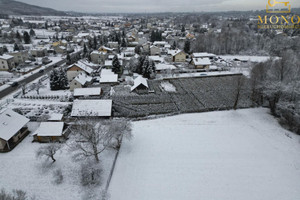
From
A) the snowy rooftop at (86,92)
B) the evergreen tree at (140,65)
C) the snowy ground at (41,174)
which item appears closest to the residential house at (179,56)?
the evergreen tree at (140,65)

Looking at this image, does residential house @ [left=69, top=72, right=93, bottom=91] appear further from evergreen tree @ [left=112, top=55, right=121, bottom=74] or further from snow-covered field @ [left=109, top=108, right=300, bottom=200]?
snow-covered field @ [left=109, top=108, right=300, bottom=200]

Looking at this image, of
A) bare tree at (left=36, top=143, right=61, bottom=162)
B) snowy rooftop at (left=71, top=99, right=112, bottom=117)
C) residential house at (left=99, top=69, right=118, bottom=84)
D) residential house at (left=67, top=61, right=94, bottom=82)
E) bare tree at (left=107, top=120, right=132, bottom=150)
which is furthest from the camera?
residential house at (left=67, top=61, right=94, bottom=82)

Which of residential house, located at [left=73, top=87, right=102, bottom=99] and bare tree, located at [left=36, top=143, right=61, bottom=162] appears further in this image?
residential house, located at [left=73, top=87, right=102, bottom=99]

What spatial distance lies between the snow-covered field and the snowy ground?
7.25ft

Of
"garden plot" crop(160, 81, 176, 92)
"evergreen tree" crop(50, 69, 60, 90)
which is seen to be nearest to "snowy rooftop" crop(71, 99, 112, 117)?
"evergreen tree" crop(50, 69, 60, 90)

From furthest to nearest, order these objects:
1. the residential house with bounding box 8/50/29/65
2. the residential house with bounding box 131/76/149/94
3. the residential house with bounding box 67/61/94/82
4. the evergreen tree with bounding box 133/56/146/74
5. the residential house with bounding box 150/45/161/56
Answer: the residential house with bounding box 150/45/161/56, the residential house with bounding box 8/50/29/65, the evergreen tree with bounding box 133/56/146/74, the residential house with bounding box 67/61/94/82, the residential house with bounding box 131/76/149/94

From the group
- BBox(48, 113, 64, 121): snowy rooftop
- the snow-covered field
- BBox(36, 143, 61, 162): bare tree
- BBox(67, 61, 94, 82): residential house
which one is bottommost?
the snow-covered field

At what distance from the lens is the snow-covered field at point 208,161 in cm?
1386

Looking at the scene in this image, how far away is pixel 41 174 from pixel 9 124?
25.5 feet

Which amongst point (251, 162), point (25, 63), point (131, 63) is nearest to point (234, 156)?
point (251, 162)

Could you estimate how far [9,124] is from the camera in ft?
61.3

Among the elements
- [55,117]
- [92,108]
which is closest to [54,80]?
[55,117]

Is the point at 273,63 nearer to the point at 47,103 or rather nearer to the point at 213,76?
the point at 213,76

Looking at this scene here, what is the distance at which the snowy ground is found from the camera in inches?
524
